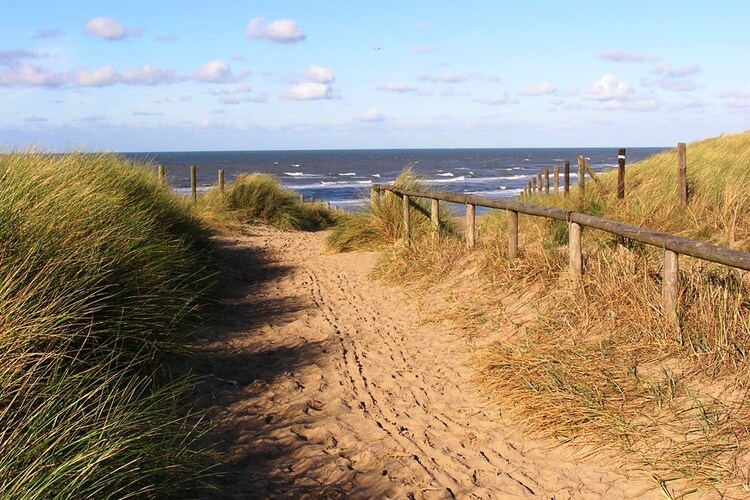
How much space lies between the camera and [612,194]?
12.2 m

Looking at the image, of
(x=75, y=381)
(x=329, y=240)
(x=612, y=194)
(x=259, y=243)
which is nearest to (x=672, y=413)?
(x=75, y=381)

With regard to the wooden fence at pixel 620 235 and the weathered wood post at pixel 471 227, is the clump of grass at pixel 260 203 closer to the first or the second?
the wooden fence at pixel 620 235

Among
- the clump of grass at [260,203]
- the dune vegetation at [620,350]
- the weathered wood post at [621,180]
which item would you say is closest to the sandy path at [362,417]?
the dune vegetation at [620,350]

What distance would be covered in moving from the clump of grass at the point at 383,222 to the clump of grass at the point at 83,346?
509 centimetres

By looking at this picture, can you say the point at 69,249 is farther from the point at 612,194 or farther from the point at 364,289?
the point at 612,194

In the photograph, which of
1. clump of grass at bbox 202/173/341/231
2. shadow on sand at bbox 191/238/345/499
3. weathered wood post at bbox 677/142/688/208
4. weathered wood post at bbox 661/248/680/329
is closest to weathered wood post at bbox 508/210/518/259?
shadow on sand at bbox 191/238/345/499

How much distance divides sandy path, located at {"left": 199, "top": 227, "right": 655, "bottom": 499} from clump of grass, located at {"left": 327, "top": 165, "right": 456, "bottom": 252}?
121 inches

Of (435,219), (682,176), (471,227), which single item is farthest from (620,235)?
(682,176)

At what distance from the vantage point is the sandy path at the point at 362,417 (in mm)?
4047

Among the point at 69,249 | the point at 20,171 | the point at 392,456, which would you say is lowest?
the point at 392,456

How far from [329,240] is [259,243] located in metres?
1.50

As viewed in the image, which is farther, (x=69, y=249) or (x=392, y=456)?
(x=69, y=249)

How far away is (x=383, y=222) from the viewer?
40.9 feet

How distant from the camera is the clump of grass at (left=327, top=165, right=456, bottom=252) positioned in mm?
11742
